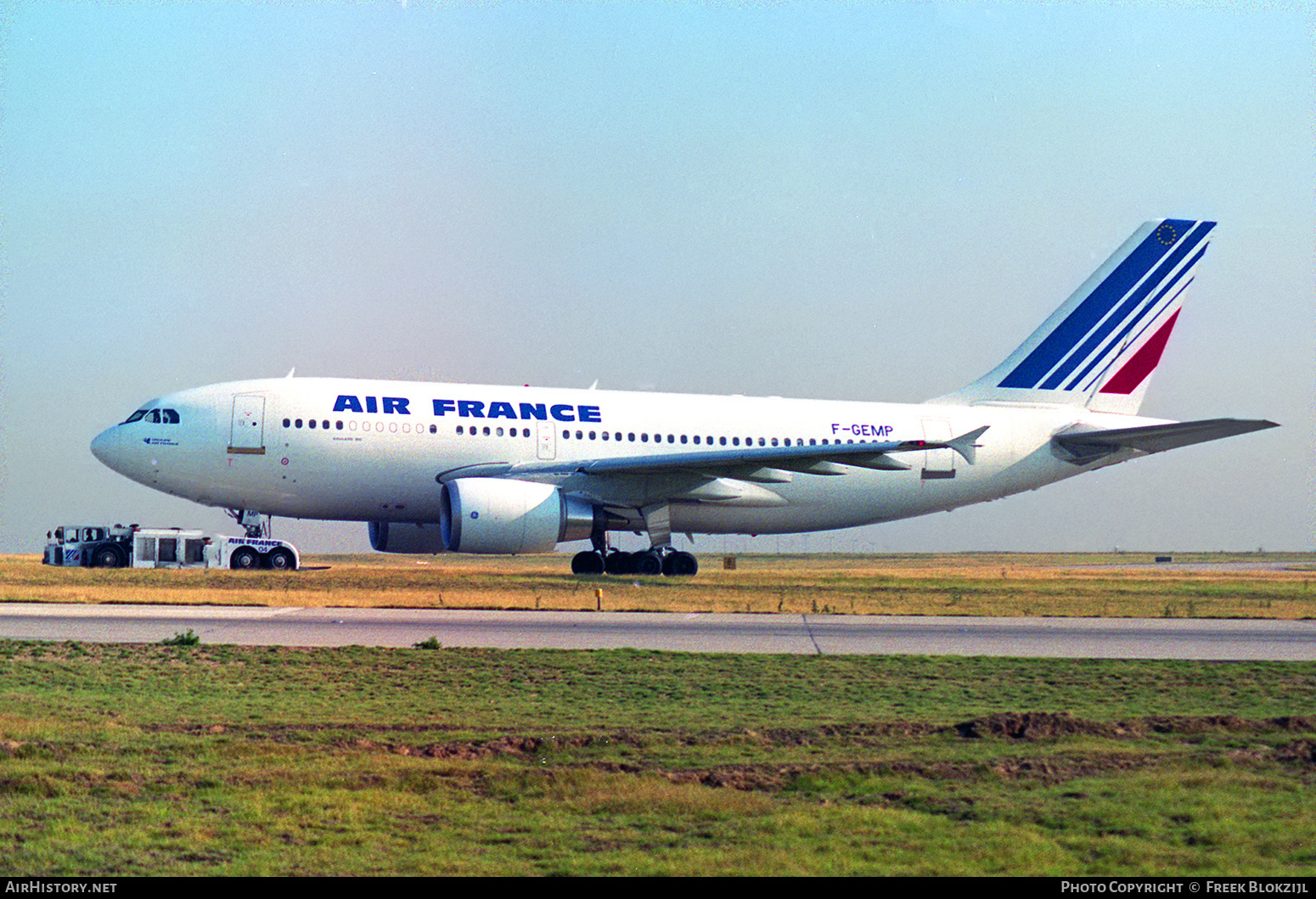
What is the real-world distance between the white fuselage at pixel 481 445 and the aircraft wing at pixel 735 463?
0.88 feet

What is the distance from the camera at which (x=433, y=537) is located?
107 feet

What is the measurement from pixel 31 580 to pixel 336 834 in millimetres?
25611

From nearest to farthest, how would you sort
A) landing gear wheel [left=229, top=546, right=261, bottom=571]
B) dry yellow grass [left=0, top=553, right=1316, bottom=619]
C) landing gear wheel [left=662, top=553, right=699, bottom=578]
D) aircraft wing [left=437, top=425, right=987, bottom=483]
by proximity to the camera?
1. dry yellow grass [left=0, top=553, right=1316, bottom=619]
2. aircraft wing [left=437, top=425, right=987, bottom=483]
3. landing gear wheel [left=662, top=553, right=699, bottom=578]
4. landing gear wheel [left=229, top=546, right=261, bottom=571]

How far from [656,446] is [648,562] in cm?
288

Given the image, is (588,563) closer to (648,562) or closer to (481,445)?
(648,562)

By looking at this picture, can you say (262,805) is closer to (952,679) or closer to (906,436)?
(952,679)

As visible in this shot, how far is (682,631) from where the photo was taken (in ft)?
64.0

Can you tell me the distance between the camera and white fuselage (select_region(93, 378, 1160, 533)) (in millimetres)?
29547

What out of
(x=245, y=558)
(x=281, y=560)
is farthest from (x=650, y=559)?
(x=245, y=558)

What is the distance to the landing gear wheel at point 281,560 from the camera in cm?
3397

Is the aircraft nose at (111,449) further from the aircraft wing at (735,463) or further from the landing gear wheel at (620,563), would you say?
A: the landing gear wheel at (620,563)

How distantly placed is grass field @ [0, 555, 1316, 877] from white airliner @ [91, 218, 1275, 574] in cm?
1401

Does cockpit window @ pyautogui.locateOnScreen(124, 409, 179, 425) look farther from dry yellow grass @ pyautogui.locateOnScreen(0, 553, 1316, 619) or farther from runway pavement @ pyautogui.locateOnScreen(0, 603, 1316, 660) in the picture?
runway pavement @ pyautogui.locateOnScreen(0, 603, 1316, 660)

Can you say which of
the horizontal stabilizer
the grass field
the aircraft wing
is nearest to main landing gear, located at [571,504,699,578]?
the aircraft wing
